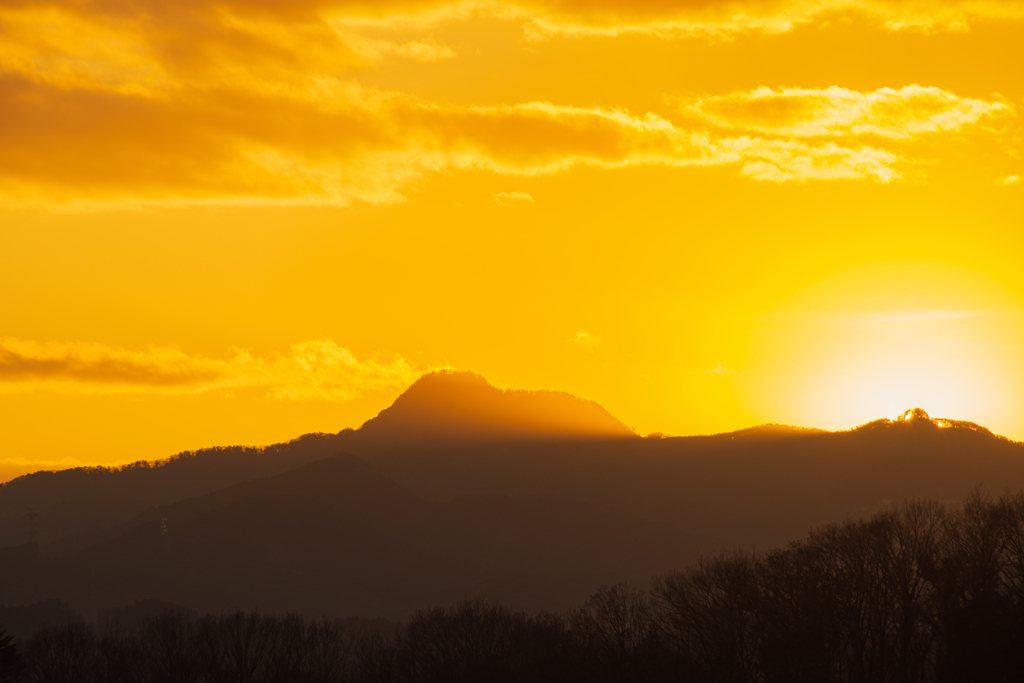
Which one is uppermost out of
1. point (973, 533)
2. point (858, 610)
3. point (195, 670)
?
point (973, 533)

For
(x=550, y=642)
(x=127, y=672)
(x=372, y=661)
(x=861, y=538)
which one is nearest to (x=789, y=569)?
(x=861, y=538)

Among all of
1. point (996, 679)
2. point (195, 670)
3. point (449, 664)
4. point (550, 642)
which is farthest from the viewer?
point (195, 670)

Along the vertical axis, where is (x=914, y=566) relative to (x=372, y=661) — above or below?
above

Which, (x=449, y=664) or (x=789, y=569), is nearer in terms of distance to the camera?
(x=789, y=569)

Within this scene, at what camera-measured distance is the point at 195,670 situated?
123625mm

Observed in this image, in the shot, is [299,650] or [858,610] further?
[299,650]

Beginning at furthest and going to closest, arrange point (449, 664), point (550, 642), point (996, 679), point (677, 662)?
1. point (449, 664)
2. point (550, 642)
3. point (677, 662)
4. point (996, 679)

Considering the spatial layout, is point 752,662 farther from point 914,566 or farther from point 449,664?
point 449,664

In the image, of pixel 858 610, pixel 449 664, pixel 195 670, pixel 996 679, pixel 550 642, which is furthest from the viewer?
pixel 195 670

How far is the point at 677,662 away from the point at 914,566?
1963 centimetres

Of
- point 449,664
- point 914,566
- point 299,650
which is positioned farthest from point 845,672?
point 299,650

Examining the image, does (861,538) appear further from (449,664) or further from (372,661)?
(372,661)

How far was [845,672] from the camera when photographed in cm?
7819

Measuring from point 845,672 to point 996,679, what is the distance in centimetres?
1384
